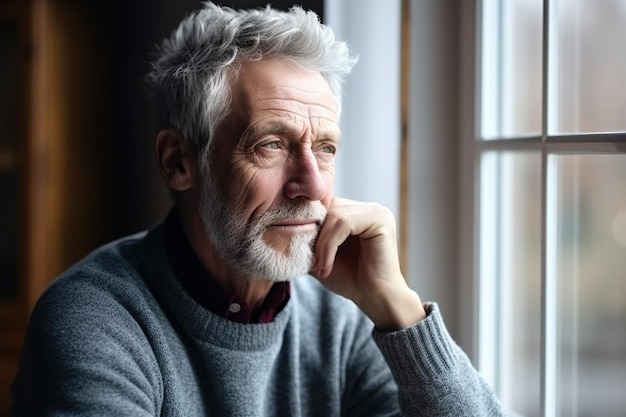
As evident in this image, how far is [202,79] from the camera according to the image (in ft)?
4.30

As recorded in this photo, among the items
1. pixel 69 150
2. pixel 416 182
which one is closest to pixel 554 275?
pixel 416 182

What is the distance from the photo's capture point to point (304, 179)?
1255 mm

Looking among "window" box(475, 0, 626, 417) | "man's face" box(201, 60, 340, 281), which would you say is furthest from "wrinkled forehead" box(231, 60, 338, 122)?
"window" box(475, 0, 626, 417)

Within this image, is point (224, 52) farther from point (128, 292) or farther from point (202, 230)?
point (128, 292)

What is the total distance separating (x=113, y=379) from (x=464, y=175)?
33.2 inches

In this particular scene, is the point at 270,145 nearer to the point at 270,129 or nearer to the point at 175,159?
the point at 270,129

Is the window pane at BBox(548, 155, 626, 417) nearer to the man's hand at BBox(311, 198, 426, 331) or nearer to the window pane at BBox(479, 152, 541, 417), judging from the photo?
the window pane at BBox(479, 152, 541, 417)

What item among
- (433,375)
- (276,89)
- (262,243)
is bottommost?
(433,375)

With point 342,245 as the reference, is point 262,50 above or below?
above

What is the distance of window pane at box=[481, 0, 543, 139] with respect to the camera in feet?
4.66

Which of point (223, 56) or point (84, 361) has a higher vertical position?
point (223, 56)

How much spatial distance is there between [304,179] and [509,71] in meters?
0.53

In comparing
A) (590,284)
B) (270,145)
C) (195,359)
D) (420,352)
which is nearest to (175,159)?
(270,145)

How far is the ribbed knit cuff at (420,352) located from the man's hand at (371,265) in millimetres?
33
